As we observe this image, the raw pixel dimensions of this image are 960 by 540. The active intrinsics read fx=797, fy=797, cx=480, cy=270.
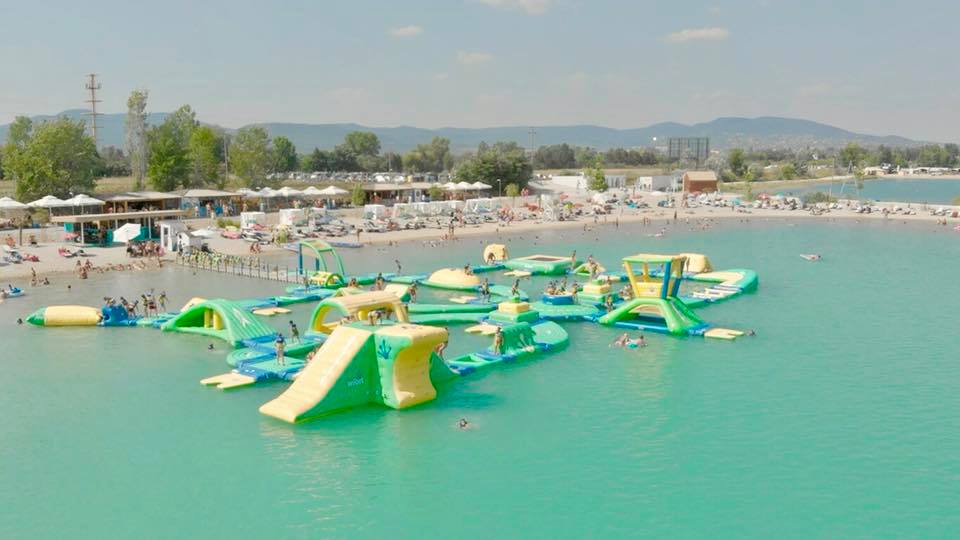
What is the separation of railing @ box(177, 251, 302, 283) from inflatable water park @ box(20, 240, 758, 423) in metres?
1.52

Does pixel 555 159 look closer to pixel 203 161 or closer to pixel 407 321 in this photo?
pixel 203 161

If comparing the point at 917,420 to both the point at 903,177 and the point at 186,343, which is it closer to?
the point at 186,343

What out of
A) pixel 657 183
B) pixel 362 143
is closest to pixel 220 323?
pixel 657 183

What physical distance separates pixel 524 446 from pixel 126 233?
138 ft

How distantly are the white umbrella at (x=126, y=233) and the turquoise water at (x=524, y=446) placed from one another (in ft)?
75.4

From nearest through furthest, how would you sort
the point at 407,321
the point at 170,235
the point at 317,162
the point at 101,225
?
1. the point at 407,321
2. the point at 170,235
3. the point at 101,225
4. the point at 317,162

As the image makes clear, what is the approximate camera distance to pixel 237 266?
4497cm

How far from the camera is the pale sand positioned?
4339 centimetres

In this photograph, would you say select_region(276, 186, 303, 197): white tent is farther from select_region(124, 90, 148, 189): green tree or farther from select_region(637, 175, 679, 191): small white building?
select_region(637, 175, 679, 191): small white building

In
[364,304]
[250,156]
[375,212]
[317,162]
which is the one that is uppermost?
[317,162]

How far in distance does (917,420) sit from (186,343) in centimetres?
2236

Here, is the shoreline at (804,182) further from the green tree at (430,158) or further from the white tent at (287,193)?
the white tent at (287,193)

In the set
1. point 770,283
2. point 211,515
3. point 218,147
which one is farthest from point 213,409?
point 218,147

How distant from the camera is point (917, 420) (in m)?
20.0
